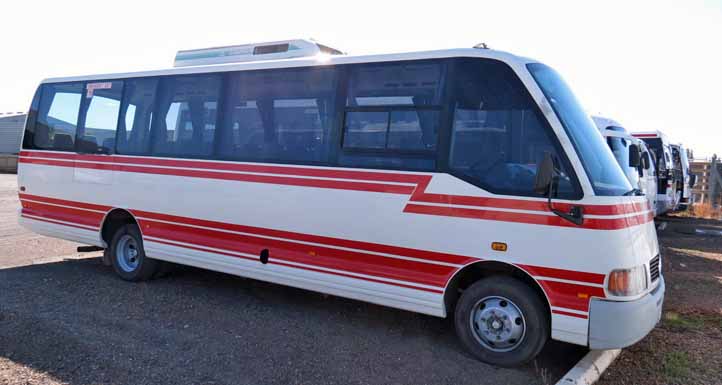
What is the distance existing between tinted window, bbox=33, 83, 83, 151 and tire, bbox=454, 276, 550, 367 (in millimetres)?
6394

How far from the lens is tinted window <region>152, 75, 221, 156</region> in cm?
722

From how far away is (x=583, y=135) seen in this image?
5172mm

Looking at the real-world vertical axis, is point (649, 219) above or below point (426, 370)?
above

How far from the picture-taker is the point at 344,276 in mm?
6016

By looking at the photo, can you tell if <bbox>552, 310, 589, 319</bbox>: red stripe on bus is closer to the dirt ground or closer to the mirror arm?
the dirt ground

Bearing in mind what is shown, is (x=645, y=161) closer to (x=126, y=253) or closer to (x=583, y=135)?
(x=583, y=135)

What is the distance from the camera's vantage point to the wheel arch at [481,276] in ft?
16.8

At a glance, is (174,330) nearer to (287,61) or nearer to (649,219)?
(287,61)

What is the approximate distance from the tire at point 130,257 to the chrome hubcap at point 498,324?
4.67 m

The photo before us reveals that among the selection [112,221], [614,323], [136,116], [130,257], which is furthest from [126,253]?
[614,323]

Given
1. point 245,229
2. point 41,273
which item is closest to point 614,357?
point 245,229

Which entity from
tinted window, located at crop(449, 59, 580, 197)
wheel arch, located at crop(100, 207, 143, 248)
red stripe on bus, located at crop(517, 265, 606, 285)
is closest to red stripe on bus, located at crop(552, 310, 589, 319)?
red stripe on bus, located at crop(517, 265, 606, 285)

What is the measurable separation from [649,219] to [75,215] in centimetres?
755

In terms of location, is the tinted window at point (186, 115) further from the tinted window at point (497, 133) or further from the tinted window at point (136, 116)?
the tinted window at point (497, 133)
